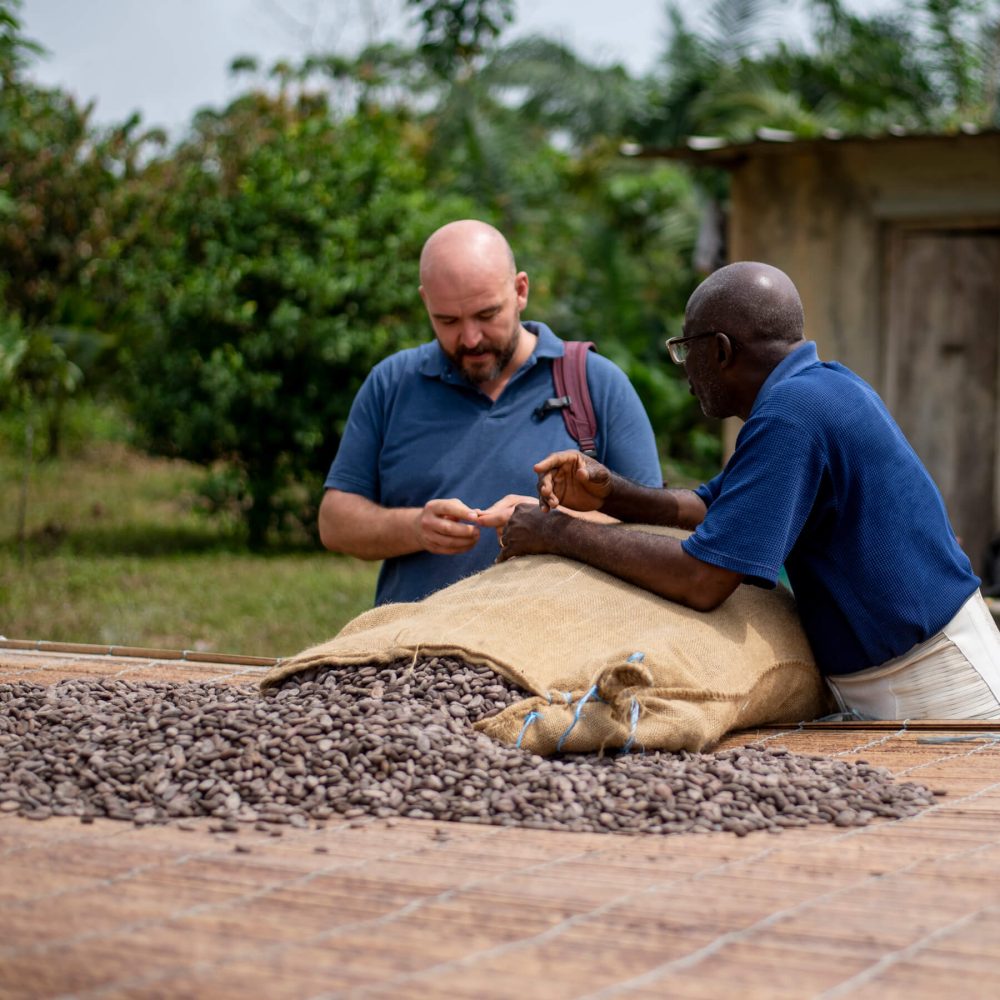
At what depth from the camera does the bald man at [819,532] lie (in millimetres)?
3008

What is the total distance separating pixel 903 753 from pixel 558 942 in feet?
4.56

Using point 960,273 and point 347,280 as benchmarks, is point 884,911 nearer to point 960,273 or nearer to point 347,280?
point 960,273

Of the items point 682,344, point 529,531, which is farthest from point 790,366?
point 529,531

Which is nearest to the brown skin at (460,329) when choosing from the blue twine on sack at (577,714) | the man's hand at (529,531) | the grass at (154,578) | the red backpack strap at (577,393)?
the red backpack strap at (577,393)

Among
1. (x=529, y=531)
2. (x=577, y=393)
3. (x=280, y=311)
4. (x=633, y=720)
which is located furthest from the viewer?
(x=280, y=311)

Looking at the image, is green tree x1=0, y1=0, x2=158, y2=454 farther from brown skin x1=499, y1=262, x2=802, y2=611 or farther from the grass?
brown skin x1=499, y1=262, x2=802, y2=611

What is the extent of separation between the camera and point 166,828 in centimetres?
256

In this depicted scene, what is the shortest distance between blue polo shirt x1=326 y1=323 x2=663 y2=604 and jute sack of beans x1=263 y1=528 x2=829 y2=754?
61 cm

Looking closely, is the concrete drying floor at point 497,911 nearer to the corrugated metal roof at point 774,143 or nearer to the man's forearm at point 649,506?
the man's forearm at point 649,506

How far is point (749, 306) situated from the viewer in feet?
10.5

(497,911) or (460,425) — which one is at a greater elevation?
(460,425)

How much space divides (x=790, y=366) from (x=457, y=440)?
1282 millimetres

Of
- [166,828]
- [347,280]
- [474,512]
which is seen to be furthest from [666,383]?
[166,828]

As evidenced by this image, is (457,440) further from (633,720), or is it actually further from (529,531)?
(633,720)
